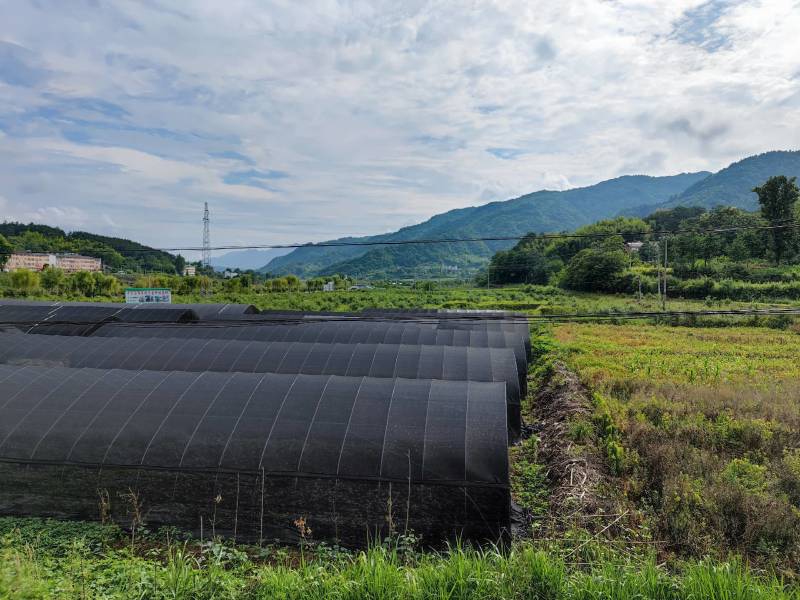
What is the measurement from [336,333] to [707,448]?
13.0 m

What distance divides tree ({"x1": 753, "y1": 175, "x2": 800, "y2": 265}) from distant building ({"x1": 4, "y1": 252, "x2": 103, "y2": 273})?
113686mm

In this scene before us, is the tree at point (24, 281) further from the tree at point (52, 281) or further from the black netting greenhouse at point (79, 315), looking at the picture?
the black netting greenhouse at point (79, 315)

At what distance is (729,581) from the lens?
5.01 metres

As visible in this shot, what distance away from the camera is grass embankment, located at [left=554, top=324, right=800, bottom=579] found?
7.84 meters

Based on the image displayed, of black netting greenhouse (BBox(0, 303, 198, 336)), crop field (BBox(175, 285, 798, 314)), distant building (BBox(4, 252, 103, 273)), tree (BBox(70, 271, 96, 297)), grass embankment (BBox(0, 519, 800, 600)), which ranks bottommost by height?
grass embankment (BBox(0, 519, 800, 600))

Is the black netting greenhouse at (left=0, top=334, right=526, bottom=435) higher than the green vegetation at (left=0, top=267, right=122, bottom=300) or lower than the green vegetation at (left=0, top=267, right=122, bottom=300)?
lower

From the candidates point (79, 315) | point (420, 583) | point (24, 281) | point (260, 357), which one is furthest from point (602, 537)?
point (24, 281)

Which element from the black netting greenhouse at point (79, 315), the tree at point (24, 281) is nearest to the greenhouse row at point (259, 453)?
the black netting greenhouse at point (79, 315)

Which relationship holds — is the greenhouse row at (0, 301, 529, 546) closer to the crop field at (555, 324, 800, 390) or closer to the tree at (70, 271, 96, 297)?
Result: the crop field at (555, 324, 800, 390)

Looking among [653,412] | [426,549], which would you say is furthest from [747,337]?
[426,549]

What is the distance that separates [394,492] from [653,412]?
9.22 m

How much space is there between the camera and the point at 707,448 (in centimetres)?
1147

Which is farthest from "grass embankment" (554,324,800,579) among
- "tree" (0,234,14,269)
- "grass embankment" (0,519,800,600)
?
"tree" (0,234,14,269)

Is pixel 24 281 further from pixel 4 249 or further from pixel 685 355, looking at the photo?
pixel 685 355
